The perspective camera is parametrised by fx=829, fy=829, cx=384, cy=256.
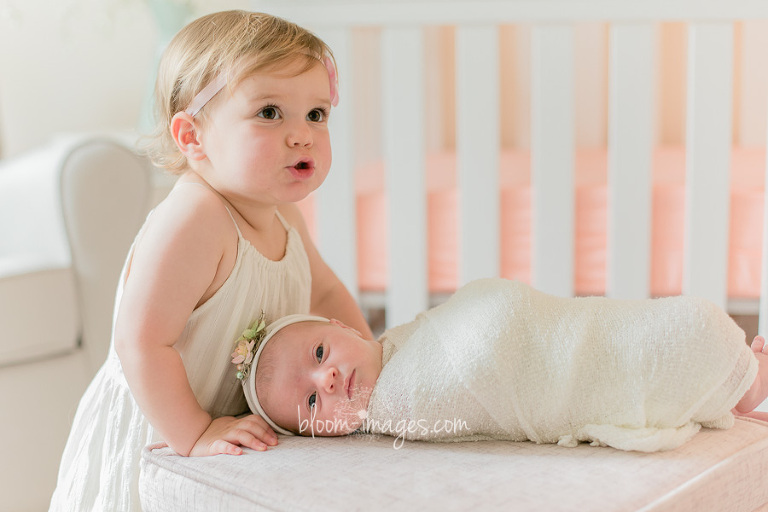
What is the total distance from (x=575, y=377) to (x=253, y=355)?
36 cm

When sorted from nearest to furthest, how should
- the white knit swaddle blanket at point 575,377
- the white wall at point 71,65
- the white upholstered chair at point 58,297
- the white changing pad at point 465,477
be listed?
the white changing pad at point 465,477
the white knit swaddle blanket at point 575,377
the white upholstered chair at point 58,297
the white wall at point 71,65

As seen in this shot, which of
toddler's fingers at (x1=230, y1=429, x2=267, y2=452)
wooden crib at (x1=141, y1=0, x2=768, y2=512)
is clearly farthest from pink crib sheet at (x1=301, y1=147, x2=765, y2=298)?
A: toddler's fingers at (x1=230, y1=429, x2=267, y2=452)

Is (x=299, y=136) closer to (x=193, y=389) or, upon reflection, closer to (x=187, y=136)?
(x=187, y=136)

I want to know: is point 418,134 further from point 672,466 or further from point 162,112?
point 672,466

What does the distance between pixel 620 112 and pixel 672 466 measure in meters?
0.83

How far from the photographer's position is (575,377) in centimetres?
85

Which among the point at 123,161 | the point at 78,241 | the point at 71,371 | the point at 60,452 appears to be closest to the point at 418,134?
the point at 123,161

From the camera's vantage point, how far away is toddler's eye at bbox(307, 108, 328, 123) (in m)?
1.00

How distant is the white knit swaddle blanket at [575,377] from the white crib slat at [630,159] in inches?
24.0

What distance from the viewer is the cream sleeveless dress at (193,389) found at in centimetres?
98

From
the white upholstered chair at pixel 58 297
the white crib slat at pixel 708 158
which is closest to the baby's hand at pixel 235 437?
the white upholstered chair at pixel 58 297

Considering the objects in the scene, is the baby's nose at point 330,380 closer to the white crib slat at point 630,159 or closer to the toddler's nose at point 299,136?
the toddler's nose at point 299,136

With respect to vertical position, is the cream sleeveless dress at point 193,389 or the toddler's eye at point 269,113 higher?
the toddler's eye at point 269,113

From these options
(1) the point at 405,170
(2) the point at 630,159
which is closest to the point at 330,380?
(1) the point at 405,170
